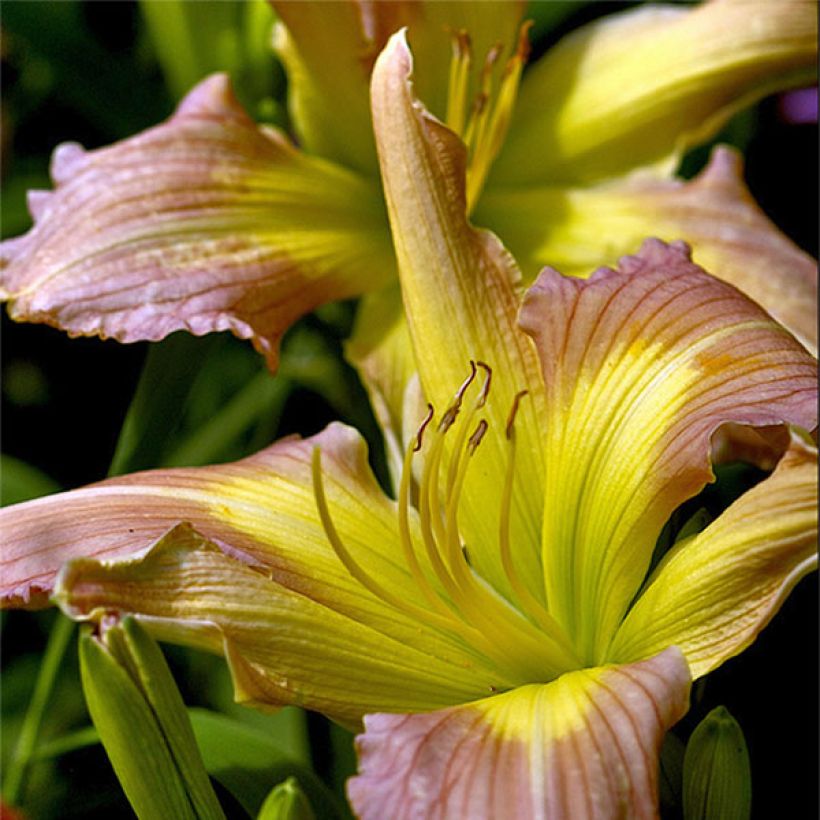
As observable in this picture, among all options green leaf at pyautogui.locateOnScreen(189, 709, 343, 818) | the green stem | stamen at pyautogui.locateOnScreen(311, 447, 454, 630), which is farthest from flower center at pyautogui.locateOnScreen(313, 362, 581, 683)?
the green stem

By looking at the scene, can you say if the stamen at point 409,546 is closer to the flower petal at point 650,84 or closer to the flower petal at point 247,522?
the flower petal at point 247,522

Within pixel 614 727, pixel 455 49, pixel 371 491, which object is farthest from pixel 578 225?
pixel 614 727

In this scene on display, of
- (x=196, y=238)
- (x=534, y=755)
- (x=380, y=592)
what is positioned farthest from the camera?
(x=196, y=238)

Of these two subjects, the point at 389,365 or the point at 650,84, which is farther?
the point at 650,84

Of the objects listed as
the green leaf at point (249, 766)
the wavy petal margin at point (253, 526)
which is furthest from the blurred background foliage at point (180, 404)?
the wavy petal margin at point (253, 526)

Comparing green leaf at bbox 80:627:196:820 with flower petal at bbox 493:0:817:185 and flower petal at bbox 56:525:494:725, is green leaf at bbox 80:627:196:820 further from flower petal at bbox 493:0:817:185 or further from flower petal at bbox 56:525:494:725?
flower petal at bbox 493:0:817:185

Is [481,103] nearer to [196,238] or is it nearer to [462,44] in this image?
[462,44]

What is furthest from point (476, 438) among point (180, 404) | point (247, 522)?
point (180, 404)
